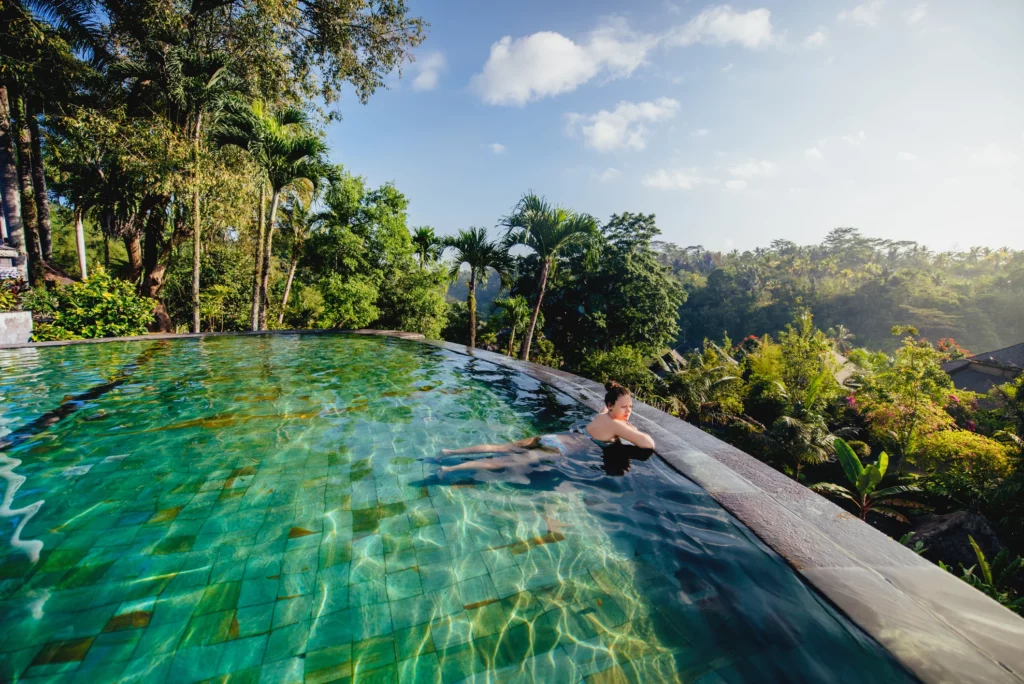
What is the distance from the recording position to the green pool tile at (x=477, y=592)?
7.19ft

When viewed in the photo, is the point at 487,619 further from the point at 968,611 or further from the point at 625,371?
the point at 625,371

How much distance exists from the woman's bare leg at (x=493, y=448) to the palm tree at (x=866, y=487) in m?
8.45

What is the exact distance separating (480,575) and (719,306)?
5368cm

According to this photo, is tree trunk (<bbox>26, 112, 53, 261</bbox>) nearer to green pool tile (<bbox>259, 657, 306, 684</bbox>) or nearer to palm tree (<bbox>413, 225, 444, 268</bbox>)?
palm tree (<bbox>413, 225, 444, 268</bbox>)

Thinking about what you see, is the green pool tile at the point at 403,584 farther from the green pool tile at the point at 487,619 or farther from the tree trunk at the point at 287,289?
the tree trunk at the point at 287,289

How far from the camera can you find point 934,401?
1263 cm

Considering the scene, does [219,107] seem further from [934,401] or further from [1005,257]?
[1005,257]

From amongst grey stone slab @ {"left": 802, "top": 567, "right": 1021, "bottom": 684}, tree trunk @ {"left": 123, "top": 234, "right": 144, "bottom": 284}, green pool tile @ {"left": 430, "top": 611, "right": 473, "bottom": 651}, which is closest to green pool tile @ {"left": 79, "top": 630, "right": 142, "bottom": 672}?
green pool tile @ {"left": 430, "top": 611, "right": 473, "bottom": 651}

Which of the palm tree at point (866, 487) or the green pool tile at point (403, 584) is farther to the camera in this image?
the palm tree at point (866, 487)

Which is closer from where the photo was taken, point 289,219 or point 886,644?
point 886,644

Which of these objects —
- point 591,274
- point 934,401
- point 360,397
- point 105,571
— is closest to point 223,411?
→ point 360,397

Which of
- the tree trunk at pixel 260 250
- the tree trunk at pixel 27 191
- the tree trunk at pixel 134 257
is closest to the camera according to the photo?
the tree trunk at pixel 27 191

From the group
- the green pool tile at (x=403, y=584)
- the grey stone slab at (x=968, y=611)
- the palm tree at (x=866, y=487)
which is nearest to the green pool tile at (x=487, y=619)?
the green pool tile at (x=403, y=584)

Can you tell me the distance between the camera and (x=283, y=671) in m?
1.76
